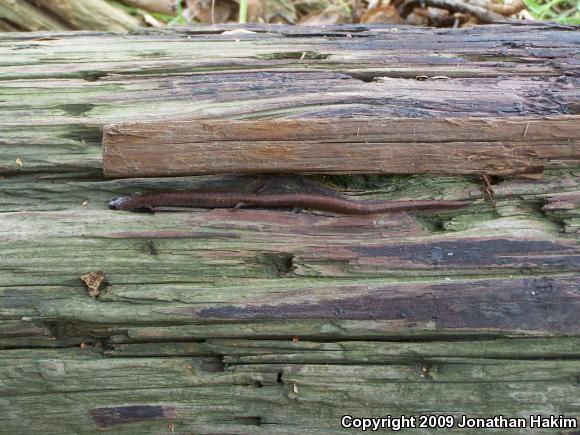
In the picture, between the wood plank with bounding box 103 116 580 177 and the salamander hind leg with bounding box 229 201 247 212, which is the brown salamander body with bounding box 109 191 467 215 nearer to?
the salamander hind leg with bounding box 229 201 247 212

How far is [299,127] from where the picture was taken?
3.13 m

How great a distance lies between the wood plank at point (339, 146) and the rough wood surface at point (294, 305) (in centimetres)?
14

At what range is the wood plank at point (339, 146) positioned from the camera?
10.2ft

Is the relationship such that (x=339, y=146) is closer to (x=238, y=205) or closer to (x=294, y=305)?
(x=238, y=205)

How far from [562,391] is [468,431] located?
536 mm

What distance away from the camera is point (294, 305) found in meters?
2.97

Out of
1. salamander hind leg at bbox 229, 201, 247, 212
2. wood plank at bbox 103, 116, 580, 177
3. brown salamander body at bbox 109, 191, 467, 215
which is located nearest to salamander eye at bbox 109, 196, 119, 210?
brown salamander body at bbox 109, 191, 467, 215

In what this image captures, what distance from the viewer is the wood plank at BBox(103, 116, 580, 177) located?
10.2 ft

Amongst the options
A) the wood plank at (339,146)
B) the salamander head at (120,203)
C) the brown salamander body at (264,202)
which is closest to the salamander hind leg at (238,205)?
the brown salamander body at (264,202)

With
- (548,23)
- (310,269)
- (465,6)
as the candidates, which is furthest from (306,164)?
(465,6)

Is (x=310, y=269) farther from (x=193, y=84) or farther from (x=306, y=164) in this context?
(x=193, y=84)

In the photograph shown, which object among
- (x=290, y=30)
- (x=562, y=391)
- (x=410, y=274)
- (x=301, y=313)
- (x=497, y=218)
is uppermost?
(x=290, y=30)

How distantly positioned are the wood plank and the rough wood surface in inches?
5.5

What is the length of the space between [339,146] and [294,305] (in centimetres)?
95
